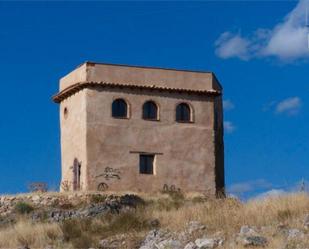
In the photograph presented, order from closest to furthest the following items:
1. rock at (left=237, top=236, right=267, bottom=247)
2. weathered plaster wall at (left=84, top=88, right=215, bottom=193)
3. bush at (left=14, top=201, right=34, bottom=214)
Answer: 1. rock at (left=237, top=236, right=267, bottom=247)
2. bush at (left=14, top=201, right=34, bottom=214)
3. weathered plaster wall at (left=84, top=88, right=215, bottom=193)

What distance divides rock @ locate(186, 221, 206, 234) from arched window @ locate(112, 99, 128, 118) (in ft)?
63.8

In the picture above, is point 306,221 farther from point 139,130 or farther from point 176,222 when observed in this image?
point 139,130

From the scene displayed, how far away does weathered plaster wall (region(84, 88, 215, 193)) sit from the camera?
37.5 metres


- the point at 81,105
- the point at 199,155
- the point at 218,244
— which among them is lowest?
the point at 218,244

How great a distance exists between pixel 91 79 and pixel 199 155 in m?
6.84

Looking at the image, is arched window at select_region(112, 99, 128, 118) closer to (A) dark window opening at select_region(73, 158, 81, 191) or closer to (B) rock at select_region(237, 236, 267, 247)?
(A) dark window opening at select_region(73, 158, 81, 191)

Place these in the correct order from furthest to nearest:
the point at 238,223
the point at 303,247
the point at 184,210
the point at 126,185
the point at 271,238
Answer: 1. the point at 126,185
2. the point at 184,210
3. the point at 238,223
4. the point at 271,238
5. the point at 303,247

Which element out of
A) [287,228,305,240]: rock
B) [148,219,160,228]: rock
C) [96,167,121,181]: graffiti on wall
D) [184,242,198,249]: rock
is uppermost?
[96,167,121,181]: graffiti on wall

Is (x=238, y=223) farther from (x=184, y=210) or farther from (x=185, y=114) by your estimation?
(x=185, y=114)

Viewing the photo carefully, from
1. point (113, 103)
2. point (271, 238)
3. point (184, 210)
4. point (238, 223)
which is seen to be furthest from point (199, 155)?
point (271, 238)

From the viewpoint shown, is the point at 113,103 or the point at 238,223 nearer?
the point at 238,223

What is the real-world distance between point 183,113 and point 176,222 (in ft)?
65.9

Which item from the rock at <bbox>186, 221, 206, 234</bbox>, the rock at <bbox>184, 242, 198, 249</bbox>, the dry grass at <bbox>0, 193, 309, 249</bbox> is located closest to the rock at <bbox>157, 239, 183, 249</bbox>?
the rock at <bbox>184, 242, 198, 249</bbox>

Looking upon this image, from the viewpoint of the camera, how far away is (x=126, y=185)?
3762 cm
